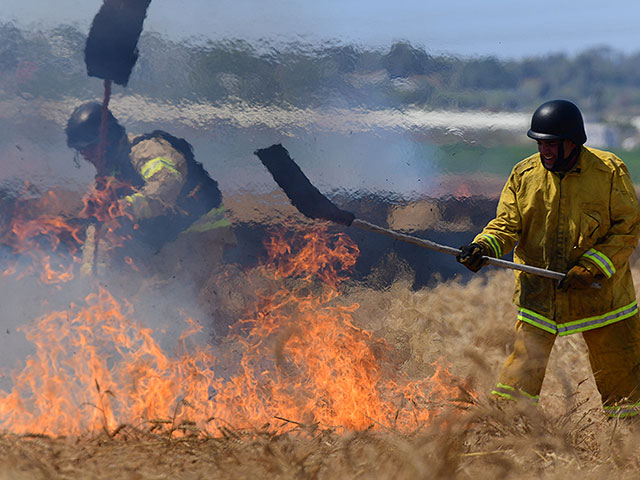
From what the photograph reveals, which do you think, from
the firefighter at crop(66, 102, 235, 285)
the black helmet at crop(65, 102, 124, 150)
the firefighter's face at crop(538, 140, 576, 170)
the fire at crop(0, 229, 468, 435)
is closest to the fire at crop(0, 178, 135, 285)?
the firefighter at crop(66, 102, 235, 285)

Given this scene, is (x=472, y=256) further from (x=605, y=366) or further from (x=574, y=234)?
(x=605, y=366)

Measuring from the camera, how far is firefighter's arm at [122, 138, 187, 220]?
6.75 m

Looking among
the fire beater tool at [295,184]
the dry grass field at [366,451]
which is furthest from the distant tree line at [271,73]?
the dry grass field at [366,451]

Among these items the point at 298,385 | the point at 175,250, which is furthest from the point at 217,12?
the point at 298,385

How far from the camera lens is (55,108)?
263 inches

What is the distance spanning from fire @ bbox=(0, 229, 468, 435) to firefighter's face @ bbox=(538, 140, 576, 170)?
1740mm

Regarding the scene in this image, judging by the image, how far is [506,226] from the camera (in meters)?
4.52

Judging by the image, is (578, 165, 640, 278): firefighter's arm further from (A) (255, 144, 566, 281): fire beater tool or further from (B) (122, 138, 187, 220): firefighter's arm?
(B) (122, 138, 187, 220): firefighter's arm

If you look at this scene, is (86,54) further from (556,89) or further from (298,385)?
(556,89)

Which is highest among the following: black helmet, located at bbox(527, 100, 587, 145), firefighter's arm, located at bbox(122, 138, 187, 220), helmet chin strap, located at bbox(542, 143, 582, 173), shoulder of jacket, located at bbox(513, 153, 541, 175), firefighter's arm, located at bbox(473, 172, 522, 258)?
black helmet, located at bbox(527, 100, 587, 145)

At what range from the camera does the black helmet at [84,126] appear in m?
6.64

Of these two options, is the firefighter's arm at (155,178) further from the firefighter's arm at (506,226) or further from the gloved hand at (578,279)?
the gloved hand at (578,279)

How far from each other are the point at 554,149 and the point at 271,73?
11.3ft

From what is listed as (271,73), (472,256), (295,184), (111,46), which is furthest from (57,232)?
(472,256)
